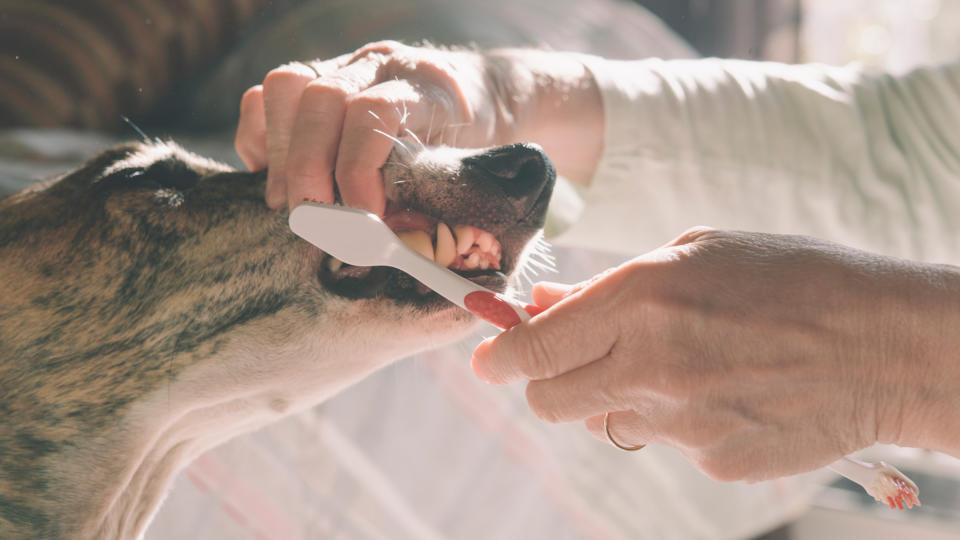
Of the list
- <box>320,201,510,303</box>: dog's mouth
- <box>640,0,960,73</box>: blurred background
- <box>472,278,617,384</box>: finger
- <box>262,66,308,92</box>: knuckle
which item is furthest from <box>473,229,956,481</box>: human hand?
<box>640,0,960,73</box>: blurred background

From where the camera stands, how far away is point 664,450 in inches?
76.8

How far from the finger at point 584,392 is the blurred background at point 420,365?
17 centimetres

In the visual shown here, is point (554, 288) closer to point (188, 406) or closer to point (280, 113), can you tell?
point (280, 113)

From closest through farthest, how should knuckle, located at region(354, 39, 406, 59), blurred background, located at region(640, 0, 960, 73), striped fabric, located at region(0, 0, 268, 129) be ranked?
1. knuckle, located at region(354, 39, 406, 59)
2. striped fabric, located at region(0, 0, 268, 129)
3. blurred background, located at region(640, 0, 960, 73)

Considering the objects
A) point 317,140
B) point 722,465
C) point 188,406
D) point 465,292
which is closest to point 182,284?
point 188,406

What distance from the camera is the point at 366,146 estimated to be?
27.8 inches

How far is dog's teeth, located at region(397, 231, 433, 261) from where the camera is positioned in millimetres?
708

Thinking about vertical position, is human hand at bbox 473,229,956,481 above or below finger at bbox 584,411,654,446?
above

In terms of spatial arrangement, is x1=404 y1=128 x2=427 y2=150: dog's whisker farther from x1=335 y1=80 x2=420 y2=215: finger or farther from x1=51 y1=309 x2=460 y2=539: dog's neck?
x1=51 y1=309 x2=460 y2=539: dog's neck

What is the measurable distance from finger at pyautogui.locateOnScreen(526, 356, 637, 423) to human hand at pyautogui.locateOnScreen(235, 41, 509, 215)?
0.77ft

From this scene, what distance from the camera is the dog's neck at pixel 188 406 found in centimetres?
80

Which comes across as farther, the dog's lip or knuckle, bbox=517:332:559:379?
the dog's lip

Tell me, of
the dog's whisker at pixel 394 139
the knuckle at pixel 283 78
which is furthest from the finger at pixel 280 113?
the dog's whisker at pixel 394 139

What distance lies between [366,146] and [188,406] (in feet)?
1.20
